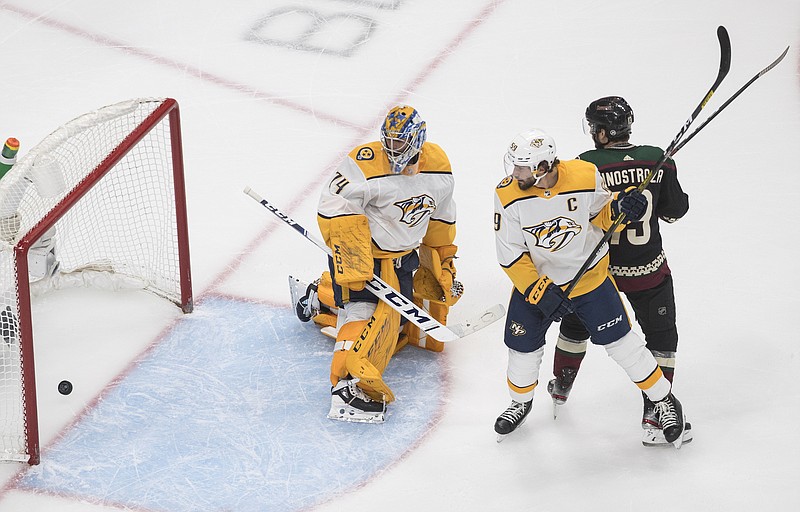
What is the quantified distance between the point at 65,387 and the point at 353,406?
0.98 meters

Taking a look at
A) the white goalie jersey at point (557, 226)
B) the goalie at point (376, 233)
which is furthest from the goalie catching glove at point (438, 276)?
the white goalie jersey at point (557, 226)

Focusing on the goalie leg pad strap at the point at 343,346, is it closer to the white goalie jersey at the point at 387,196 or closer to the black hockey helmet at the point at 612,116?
the white goalie jersey at the point at 387,196

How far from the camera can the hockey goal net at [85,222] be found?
3.86 meters

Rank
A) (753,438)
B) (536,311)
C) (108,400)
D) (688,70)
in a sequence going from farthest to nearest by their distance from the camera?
(688,70)
(108,400)
(753,438)
(536,311)

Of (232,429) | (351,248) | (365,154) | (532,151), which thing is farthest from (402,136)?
(232,429)

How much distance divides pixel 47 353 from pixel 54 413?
359 mm

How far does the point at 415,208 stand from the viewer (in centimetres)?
412

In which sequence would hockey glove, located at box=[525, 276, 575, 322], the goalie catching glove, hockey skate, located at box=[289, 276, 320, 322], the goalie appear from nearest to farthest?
hockey glove, located at box=[525, 276, 575, 322], the goalie, the goalie catching glove, hockey skate, located at box=[289, 276, 320, 322]

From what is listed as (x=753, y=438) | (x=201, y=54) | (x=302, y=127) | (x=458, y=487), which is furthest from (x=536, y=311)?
(x=201, y=54)

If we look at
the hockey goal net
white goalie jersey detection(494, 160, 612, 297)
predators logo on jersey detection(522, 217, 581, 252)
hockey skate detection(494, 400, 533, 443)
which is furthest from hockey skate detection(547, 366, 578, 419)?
the hockey goal net

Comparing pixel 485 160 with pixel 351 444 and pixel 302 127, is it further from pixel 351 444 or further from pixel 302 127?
pixel 351 444

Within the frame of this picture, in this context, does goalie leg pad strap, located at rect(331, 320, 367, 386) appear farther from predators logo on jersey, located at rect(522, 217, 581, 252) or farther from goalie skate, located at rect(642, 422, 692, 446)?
goalie skate, located at rect(642, 422, 692, 446)

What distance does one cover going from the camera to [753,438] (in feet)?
13.1

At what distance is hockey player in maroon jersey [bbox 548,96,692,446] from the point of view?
3.65m
